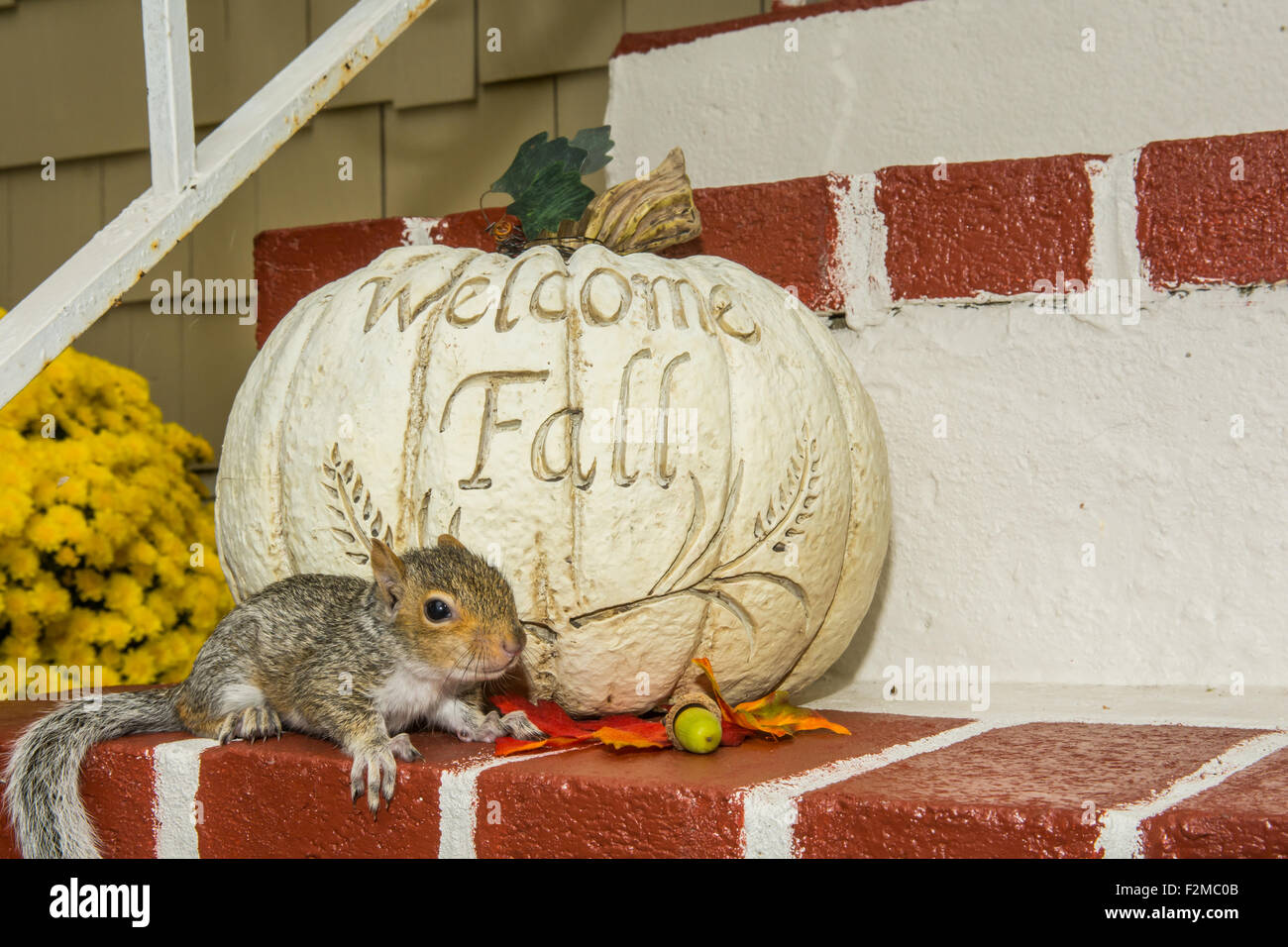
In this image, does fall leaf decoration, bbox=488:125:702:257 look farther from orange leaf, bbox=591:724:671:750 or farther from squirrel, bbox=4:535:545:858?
orange leaf, bbox=591:724:671:750

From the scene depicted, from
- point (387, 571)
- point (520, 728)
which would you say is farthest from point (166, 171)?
point (520, 728)

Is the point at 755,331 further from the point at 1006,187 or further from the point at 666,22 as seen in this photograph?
the point at 666,22

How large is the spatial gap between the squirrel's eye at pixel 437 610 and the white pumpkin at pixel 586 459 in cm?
12

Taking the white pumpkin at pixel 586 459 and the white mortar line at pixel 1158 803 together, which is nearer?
the white mortar line at pixel 1158 803

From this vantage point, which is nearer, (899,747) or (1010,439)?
(899,747)

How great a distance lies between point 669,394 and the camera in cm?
175

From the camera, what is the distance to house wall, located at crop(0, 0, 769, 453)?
3.36 meters

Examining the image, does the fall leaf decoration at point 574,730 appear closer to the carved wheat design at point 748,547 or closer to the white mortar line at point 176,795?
the carved wheat design at point 748,547

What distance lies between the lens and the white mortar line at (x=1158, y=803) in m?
1.24

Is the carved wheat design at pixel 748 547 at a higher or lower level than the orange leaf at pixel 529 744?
higher

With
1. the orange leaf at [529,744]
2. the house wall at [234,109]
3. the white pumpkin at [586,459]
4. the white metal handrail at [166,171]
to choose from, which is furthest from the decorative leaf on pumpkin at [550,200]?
the house wall at [234,109]

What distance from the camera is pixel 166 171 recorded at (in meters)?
2.07
